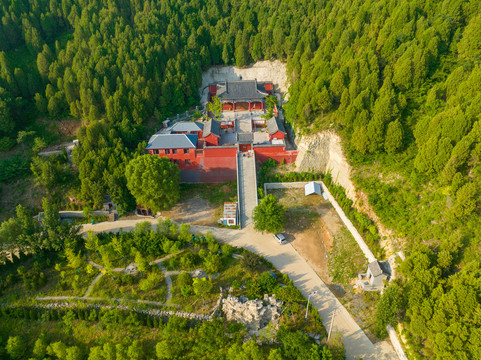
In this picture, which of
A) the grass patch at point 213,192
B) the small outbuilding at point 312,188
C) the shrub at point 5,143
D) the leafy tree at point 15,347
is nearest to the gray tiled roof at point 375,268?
the small outbuilding at point 312,188

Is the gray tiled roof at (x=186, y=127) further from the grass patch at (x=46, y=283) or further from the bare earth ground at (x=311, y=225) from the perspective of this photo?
the grass patch at (x=46, y=283)

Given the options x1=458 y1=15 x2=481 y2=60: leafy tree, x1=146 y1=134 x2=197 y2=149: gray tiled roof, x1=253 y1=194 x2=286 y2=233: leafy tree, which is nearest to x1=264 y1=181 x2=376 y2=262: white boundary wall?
x1=253 y1=194 x2=286 y2=233: leafy tree

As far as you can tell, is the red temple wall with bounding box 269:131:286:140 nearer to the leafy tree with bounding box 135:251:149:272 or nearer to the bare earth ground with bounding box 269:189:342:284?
the bare earth ground with bounding box 269:189:342:284

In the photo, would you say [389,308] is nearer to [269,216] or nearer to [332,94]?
[269,216]

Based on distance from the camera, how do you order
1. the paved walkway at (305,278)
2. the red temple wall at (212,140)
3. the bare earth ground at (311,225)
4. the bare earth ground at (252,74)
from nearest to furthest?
the paved walkway at (305,278)
the bare earth ground at (311,225)
the red temple wall at (212,140)
the bare earth ground at (252,74)

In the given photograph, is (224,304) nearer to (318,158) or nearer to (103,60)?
(318,158)

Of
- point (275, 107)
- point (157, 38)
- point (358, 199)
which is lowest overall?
point (358, 199)

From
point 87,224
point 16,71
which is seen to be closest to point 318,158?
point 87,224
